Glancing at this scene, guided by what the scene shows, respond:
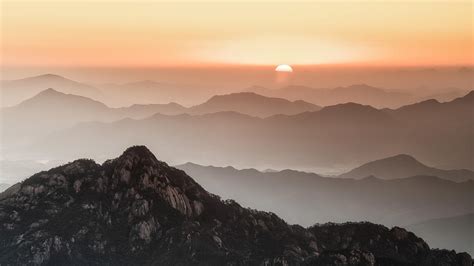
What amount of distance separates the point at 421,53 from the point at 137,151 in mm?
14896

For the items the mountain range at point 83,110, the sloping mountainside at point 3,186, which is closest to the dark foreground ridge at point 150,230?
the sloping mountainside at point 3,186

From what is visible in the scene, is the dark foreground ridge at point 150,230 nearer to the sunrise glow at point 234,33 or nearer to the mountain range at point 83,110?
the mountain range at point 83,110

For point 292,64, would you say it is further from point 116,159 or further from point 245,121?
point 116,159

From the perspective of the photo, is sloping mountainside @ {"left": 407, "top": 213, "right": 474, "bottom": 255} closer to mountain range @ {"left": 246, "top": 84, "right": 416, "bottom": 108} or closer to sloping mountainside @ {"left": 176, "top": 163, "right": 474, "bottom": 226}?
sloping mountainside @ {"left": 176, "top": 163, "right": 474, "bottom": 226}

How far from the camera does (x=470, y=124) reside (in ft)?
97.4

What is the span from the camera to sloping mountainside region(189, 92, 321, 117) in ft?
93.8

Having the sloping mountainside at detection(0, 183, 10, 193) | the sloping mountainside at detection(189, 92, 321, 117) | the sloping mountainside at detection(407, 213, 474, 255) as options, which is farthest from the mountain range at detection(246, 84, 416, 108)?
the sloping mountainside at detection(0, 183, 10, 193)

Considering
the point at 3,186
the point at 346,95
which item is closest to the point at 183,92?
the point at 346,95

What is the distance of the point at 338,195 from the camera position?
30.2 meters

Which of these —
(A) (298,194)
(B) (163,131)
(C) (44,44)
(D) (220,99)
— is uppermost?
(C) (44,44)

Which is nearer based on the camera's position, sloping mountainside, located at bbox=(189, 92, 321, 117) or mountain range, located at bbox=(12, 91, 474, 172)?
mountain range, located at bbox=(12, 91, 474, 172)

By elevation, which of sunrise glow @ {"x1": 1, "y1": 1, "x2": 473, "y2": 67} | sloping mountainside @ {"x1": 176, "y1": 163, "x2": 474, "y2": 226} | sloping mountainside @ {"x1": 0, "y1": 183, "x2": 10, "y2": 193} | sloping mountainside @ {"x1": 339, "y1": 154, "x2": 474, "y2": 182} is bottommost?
sloping mountainside @ {"x1": 0, "y1": 183, "x2": 10, "y2": 193}

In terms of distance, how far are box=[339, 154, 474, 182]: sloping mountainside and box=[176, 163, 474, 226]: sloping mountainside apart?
12.7 inches

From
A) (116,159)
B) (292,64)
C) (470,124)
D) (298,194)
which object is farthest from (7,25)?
(470,124)
